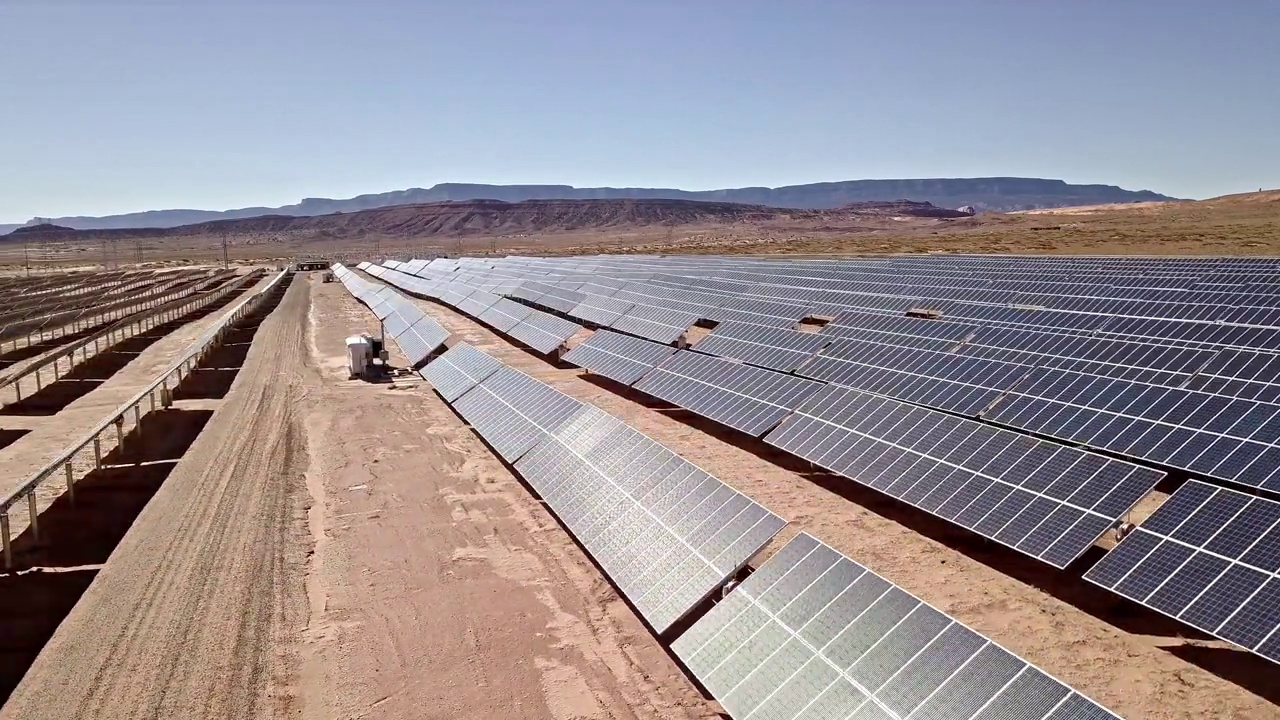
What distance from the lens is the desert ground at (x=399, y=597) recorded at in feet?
35.5

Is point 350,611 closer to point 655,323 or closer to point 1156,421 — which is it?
point 1156,421

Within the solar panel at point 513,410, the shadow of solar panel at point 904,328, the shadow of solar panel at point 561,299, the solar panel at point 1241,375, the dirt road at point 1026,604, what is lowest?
the dirt road at point 1026,604

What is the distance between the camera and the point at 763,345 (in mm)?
29406

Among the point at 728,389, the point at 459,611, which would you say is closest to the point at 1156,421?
the point at 728,389

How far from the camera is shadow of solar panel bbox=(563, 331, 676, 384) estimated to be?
29062 millimetres

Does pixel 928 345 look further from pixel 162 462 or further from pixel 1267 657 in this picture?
pixel 162 462

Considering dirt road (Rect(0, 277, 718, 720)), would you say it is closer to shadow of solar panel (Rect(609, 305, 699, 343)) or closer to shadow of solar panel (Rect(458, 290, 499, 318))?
shadow of solar panel (Rect(609, 305, 699, 343))

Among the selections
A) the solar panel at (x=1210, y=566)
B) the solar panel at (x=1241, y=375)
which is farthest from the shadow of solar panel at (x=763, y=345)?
Result: the solar panel at (x=1210, y=566)

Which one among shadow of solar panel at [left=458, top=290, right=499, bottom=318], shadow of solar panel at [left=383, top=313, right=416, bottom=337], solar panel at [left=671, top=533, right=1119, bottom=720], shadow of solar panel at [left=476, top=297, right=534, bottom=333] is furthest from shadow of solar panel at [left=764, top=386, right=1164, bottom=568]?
shadow of solar panel at [left=458, top=290, right=499, bottom=318]

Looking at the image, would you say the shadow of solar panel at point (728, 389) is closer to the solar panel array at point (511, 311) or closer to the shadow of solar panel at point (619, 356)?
the shadow of solar panel at point (619, 356)

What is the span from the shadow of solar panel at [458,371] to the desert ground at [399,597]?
3807 mm

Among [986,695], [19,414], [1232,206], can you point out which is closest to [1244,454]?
[986,695]

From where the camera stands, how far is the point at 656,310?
39750 mm

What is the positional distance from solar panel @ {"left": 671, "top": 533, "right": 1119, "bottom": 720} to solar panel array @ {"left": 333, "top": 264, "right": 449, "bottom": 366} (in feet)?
83.7
